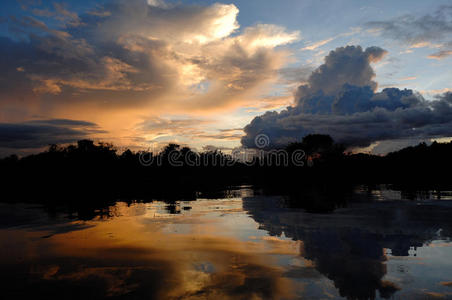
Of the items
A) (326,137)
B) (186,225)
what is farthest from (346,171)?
(186,225)

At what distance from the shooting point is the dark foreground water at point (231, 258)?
8.14 m

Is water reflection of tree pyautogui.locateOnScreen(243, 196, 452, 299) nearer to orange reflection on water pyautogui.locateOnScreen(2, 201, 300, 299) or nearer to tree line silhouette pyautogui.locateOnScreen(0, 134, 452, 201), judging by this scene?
orange reflection on water pyautogui.locateOnScreen(2, 201, 300, 299)

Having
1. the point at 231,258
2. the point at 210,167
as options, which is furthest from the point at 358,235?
the point at 210,167

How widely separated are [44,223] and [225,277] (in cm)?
1427

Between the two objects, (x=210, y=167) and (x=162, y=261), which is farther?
(x=210, y=167)

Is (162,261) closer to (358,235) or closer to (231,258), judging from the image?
(231,258)

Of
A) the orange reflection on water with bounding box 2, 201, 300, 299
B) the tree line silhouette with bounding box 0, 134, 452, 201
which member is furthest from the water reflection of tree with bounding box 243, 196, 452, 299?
the tree line silhouette with bounding box 0, 134, 452, 201

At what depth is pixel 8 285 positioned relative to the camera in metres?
8.67

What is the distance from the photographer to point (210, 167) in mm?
139000

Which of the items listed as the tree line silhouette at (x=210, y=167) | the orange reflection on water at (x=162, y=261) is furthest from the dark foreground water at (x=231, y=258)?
the tree line silhouette at (x=210, y=167)

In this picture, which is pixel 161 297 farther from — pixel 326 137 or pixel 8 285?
pixel 326 137

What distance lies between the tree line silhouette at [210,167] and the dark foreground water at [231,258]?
45.7m

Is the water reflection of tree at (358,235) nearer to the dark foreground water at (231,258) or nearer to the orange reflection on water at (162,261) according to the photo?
the dark foreground water at (231,258)

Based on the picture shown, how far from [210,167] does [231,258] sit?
128m
